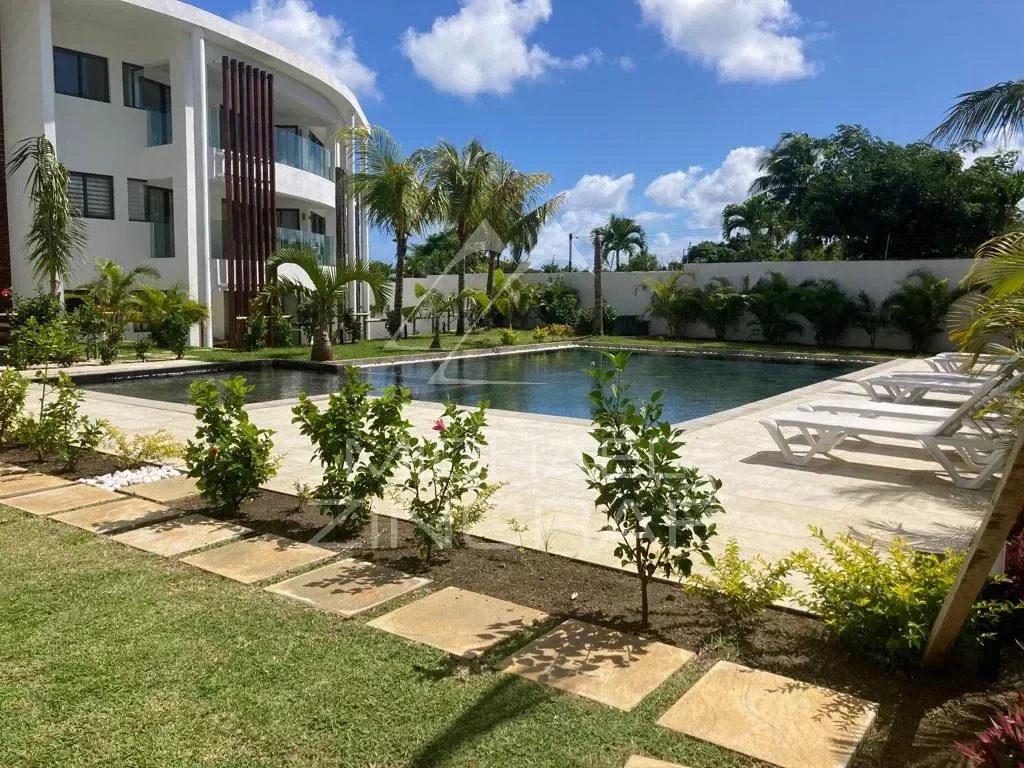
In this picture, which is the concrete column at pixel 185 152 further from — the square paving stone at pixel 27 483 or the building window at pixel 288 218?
the square paving stone at pixel 27 483

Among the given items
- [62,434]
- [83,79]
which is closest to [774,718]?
[62,434]

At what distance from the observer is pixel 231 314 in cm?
2145

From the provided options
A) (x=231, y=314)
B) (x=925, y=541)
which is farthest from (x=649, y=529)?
(x=231, y=314)

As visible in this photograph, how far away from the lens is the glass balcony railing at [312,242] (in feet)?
76.4

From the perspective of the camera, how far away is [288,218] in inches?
1055

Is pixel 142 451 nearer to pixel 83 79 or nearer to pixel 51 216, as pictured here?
pixel 51 216

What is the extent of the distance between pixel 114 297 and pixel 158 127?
606 centimetres

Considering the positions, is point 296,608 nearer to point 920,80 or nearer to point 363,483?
point 363,483

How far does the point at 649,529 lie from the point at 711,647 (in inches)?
22.9

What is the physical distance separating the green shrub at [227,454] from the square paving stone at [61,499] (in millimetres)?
949

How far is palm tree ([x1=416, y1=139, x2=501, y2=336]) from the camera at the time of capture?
2262 cm

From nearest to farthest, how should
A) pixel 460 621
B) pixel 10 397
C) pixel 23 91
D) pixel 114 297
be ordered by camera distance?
pixel 460 621 < pixel 10 397 < pixel 114 297 < pixel 23 91


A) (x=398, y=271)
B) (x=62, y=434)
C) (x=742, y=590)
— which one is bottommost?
(x=742, y=590)

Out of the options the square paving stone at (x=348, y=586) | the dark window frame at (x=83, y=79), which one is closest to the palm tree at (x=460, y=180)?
the dark window frame at (x=83, y=79)
